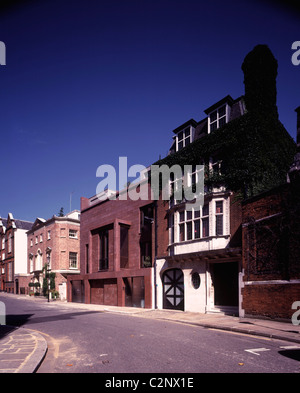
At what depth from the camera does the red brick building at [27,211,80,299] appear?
141 feet

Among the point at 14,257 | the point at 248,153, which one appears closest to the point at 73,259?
the point at 14,257

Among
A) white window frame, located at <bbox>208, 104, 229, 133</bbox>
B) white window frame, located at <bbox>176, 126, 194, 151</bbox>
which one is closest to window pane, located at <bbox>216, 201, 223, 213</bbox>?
white window frame, located at <bbox>208, 104, 229, 133</bbox>

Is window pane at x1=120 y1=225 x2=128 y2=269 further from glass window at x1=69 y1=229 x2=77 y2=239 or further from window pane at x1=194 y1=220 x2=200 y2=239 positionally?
glass window at x1=69 y1=229 x2=77 y2=239

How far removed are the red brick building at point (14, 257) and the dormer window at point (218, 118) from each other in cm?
4450

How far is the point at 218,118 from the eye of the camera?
68.4 ft

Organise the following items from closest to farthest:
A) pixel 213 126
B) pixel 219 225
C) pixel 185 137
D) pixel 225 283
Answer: pixel 219 225, pixel 225 283, pixel 213 126, pixel 185 137

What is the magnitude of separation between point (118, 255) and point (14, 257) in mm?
38472

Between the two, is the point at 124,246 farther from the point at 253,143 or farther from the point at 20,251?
the point at 20,251

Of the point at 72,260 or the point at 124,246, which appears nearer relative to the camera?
the point at 124,246

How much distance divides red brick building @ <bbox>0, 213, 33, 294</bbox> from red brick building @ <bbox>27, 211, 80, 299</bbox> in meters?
6.78

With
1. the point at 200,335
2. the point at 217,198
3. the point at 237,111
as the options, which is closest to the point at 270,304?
the point at 200,335

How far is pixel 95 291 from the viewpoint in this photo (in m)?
29.4
